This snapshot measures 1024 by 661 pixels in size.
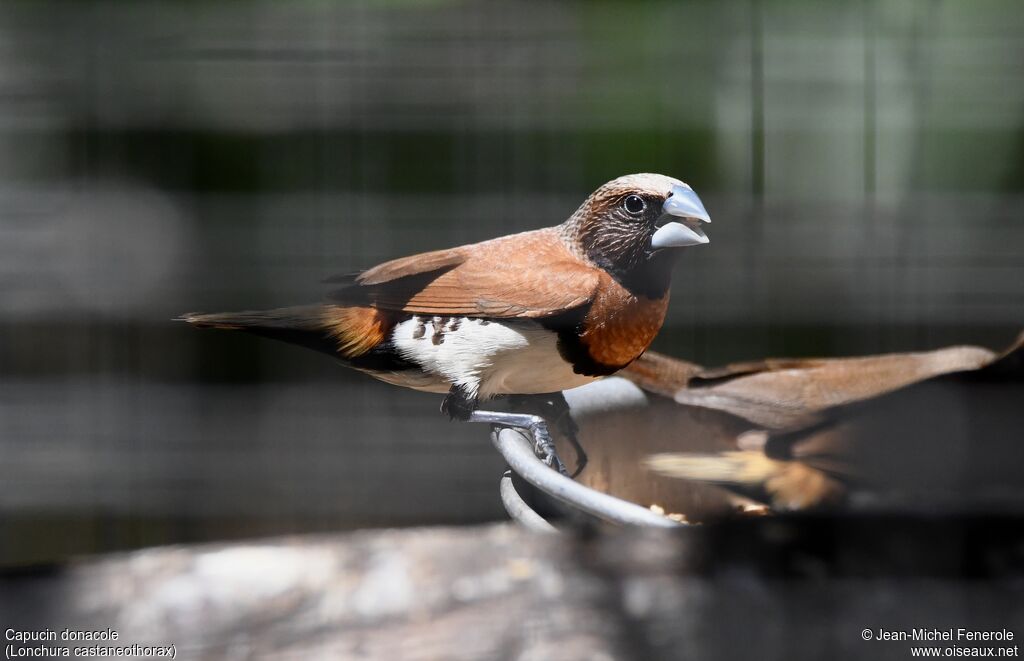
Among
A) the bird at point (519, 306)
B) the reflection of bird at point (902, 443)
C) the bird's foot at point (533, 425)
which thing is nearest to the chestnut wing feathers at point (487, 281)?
the bird at point (519, 306)

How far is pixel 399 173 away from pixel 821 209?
47cm

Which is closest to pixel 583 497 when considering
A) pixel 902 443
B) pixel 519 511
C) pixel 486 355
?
pixel 519 511

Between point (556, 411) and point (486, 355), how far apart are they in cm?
10

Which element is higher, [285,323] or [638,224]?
[638,224]

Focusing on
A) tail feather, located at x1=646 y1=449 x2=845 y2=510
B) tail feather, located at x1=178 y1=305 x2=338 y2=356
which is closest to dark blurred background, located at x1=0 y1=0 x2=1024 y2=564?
tail feather, located at x1=178 y1=305 x2=338 y2=356

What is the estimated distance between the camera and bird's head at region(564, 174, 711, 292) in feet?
3.33

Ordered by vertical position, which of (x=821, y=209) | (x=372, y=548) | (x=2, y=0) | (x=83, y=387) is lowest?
(x=372, y=548)

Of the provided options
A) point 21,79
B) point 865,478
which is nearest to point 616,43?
point 865,478

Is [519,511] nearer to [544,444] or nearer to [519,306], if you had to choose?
[544,444]

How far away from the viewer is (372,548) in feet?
3.33

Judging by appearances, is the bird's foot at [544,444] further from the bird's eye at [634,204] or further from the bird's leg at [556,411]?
the bird's eye at [634,204]

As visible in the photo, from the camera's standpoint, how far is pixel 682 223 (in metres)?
1.02

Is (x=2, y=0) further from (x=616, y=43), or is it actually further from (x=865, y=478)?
(x=865, y=478)

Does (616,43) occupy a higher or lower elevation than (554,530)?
higher
